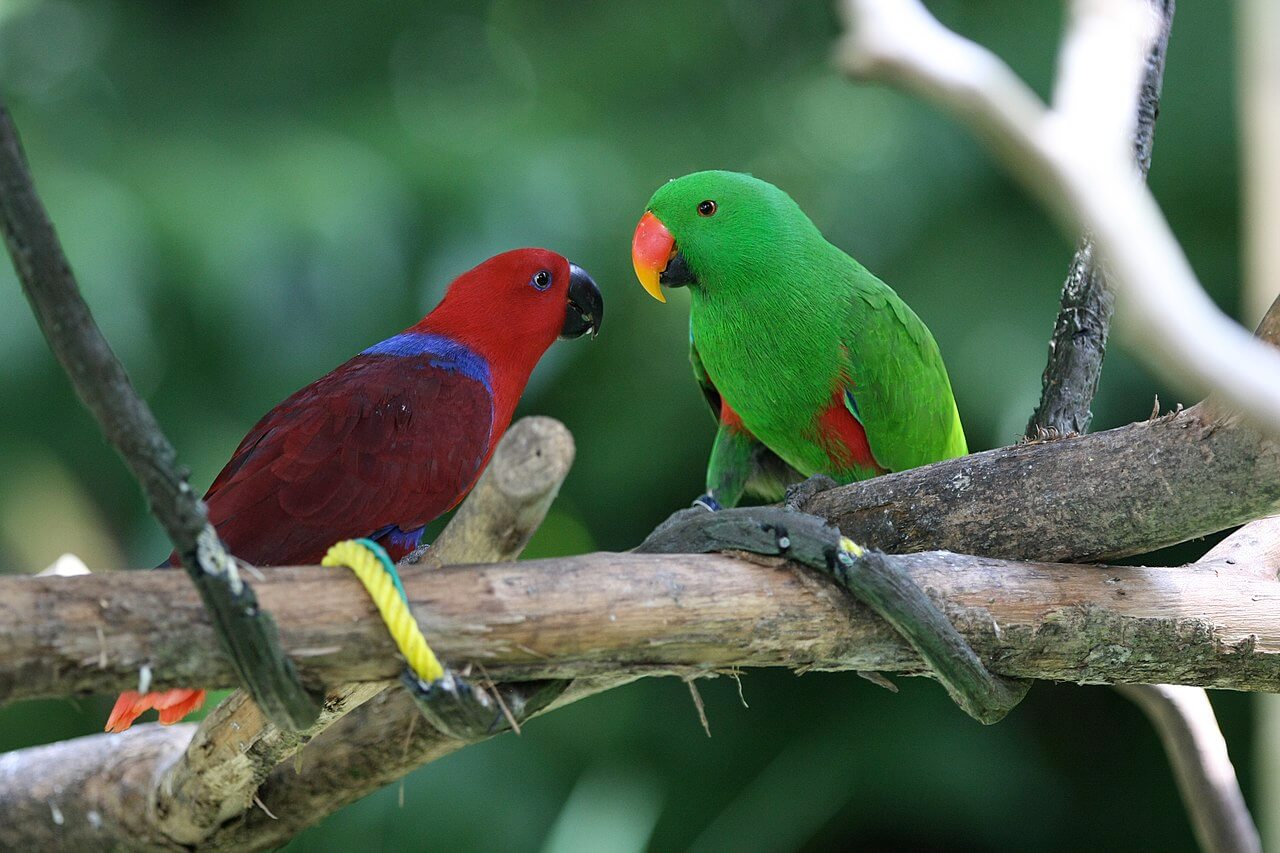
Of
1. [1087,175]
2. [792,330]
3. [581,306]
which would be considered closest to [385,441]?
[581,306]

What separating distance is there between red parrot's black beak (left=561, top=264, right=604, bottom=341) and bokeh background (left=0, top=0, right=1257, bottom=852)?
1082 mm

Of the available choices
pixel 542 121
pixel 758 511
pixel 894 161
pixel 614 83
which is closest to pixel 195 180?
pixel 542 121

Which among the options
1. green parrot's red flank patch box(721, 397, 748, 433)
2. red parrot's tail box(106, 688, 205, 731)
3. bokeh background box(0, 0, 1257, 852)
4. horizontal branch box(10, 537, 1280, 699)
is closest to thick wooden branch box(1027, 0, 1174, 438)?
horizontal branch box(10, 537, 1280, 699)

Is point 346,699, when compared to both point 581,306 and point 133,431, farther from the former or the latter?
point 581,306

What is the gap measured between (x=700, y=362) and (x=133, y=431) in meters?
0.96

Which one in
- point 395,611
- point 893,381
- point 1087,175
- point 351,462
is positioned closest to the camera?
point 1087,175

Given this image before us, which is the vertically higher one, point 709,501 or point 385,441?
point 385,441

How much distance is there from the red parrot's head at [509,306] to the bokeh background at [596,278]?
112cm

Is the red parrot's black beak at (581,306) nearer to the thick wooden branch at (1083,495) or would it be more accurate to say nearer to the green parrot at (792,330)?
the green parrot at (792,330)

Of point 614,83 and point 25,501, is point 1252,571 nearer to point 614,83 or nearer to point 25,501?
point 614,83

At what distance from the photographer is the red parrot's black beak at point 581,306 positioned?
4.80ft

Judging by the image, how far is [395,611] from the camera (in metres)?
0.77

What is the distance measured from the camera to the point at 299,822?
1367 mm

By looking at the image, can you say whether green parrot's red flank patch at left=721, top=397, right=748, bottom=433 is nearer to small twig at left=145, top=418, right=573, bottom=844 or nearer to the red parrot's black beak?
the red parrot's black beak
